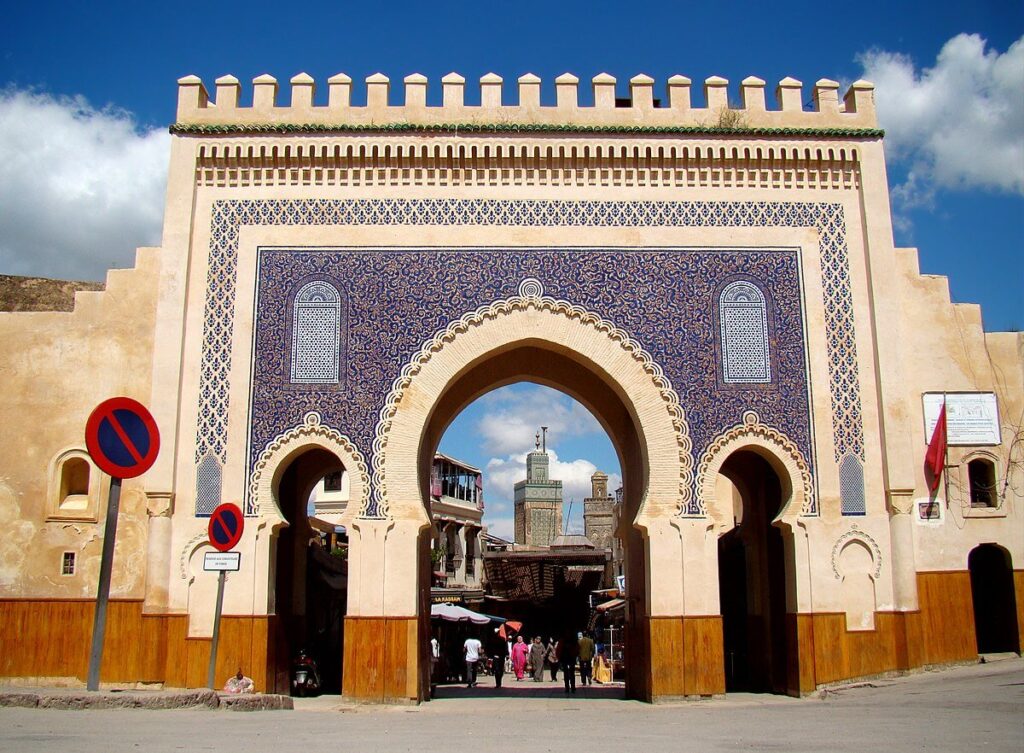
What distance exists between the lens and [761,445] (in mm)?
11055

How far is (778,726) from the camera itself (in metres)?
7.56

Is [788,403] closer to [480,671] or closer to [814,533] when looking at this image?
[814,533]

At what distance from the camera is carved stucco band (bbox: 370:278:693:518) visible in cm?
1091

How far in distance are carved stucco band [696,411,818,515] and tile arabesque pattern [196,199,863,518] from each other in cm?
110

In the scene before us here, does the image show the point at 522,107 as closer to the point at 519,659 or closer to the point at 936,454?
the point at 936,454

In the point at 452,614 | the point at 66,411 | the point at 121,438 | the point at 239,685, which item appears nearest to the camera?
the point at 121,438

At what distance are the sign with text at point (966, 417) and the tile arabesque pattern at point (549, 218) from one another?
1039 millimetres

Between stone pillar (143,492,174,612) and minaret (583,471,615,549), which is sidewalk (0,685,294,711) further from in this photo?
minaret (583,471,615,549)

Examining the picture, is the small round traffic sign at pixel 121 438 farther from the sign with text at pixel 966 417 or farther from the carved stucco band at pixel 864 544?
the sign with text at pixel 966 417

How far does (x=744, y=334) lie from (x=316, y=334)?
4.92m

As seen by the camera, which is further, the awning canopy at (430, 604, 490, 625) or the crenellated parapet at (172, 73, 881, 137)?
the awning canopy at (430, 604, 490, 625)

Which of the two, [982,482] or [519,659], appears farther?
[519,659]

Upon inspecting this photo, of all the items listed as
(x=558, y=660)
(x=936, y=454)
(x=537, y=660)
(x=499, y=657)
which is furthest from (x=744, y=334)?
(x=537, y=660)

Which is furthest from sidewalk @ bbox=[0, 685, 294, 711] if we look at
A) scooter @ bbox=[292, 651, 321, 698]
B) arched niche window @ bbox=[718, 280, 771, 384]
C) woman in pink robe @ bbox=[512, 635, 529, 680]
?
woman in pink robe @ bbox=[512, 635, 529, 680]
